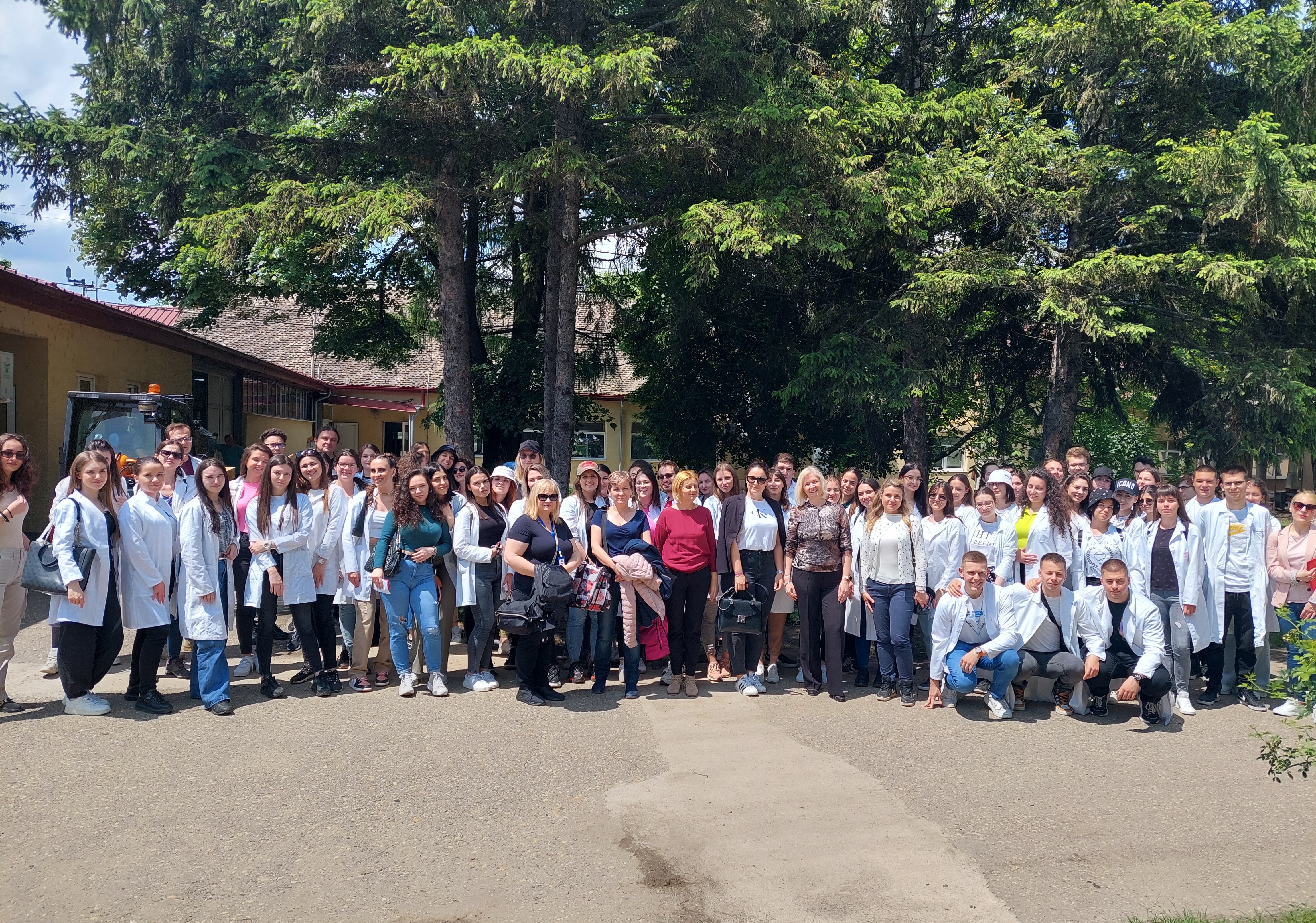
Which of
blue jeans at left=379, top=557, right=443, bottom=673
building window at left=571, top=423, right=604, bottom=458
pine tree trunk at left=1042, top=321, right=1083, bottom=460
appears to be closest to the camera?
blue jeans at left=379, top=557, right=443, bottom=673

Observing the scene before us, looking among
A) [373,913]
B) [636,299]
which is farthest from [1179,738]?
[636,299]

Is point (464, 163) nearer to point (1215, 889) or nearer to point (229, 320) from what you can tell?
point (1215, 889)

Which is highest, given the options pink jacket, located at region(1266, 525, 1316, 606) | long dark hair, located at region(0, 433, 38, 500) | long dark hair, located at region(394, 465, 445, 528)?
long dark hair, located at region(0, 433, 38, 500)

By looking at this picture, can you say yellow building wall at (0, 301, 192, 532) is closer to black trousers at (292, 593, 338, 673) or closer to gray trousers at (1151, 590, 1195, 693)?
black trousers at (292, 593, 338, 673)

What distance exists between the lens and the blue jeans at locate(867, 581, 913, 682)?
778 centimetres

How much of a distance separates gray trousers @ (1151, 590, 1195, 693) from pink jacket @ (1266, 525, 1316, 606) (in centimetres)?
71

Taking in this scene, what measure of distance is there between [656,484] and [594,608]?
1.67 meters

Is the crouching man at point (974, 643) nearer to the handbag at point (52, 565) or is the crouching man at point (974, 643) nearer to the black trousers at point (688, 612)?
the black trousers at point (688, 612)

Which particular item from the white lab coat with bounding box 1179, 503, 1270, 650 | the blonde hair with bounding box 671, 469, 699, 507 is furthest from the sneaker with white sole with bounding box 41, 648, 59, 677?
the white lab coat with bounding box 1179, 503, 1270, 650

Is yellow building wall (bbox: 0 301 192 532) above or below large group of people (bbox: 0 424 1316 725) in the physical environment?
above

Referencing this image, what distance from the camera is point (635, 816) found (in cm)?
518

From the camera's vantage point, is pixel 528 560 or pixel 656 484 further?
pixel 656 484

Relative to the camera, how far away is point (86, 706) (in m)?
6.66

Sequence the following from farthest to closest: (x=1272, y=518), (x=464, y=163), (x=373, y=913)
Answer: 1. (x=464, y=163)
2. (x=1272, y=518)
3. (x=373, y=913)
